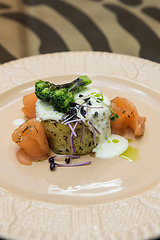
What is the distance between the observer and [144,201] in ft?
7.65

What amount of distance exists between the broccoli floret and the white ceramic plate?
665mm

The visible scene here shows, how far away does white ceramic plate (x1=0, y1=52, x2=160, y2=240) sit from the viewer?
6.87ft

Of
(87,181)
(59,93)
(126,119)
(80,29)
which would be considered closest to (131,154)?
(126,119)

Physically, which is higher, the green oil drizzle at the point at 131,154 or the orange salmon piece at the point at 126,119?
the orange salmon piece at the point at 126,119

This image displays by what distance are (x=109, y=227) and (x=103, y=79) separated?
2507mm

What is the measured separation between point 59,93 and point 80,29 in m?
3.54

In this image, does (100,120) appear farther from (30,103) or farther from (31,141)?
(30,103)

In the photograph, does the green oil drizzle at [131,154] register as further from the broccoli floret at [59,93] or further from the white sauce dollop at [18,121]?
the white sauce dollop at [18,121]

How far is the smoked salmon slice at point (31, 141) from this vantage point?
2.83 metres

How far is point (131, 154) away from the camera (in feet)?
9.81

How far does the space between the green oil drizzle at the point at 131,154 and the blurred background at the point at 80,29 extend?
7.98 ft

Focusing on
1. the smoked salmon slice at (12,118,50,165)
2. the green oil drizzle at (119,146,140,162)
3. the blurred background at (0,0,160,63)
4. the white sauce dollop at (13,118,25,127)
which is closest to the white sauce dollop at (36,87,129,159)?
the green oil drizzle at (119,146,140,162)

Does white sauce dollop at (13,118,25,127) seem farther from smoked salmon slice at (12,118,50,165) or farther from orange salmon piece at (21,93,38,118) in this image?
smoked salmon slice at (12,118,50,165)

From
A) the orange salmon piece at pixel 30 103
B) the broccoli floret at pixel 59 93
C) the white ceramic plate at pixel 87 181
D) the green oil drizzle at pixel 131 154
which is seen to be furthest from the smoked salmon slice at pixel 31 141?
the green oil drizzle at pixel 131 154
